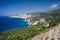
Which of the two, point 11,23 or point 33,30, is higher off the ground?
point 11,23

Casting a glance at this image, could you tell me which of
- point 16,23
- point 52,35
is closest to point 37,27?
point 16,23

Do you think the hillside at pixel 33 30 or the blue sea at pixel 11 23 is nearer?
the hillside at pixel 33 30

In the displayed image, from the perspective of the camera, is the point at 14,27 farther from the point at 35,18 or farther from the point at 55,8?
the point at 55,8

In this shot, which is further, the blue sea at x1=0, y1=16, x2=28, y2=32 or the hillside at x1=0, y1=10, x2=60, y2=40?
the blue sea at x1=0, y1=16, x2=28, y2=32

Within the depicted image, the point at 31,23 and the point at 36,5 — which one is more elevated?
the point at 36,5

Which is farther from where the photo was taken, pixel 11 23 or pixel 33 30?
pixel 11 23

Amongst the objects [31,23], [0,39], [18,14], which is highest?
[18,14]

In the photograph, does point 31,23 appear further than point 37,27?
Yes

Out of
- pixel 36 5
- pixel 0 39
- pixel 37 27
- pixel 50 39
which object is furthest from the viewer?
pixel 36 5
